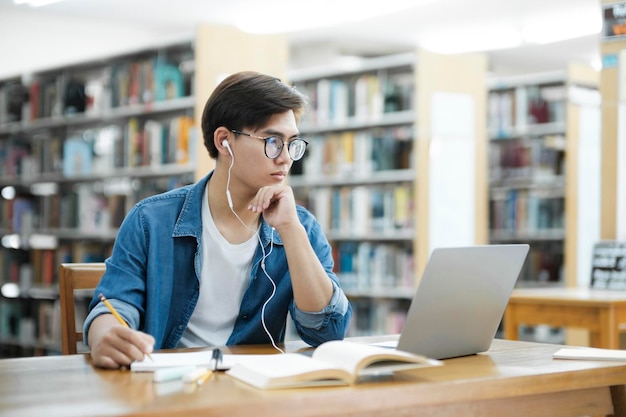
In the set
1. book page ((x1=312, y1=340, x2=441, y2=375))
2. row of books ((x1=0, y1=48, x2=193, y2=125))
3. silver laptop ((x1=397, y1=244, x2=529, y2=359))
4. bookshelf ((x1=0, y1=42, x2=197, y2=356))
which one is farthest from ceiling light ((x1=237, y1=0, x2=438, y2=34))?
book page ((x1=312, y1=340, x2=441, y2=375))

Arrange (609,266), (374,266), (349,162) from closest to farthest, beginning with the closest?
(609,266)
(374,266)
(349,162)

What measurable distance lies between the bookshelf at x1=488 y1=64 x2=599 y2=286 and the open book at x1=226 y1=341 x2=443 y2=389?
16.6ft

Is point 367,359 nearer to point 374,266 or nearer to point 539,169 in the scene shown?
point 374,266

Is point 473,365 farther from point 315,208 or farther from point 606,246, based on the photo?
point 315,208

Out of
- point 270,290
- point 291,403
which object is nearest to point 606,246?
point 270,290

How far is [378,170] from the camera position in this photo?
619cm

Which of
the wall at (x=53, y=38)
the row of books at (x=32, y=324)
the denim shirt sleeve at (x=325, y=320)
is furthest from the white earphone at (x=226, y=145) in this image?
the wall at (x=53, y=38)

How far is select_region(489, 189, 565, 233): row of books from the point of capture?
6500mm

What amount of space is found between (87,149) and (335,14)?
10.7 ft

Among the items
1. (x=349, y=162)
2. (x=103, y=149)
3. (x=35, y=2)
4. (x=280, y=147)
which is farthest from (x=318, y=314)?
(x=35, y=2)

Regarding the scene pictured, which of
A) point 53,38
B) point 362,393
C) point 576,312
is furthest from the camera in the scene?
point 53,38

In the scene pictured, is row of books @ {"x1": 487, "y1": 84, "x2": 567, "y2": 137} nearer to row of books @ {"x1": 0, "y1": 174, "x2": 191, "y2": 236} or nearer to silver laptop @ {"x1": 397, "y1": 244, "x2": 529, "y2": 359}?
row of books @ {"x1": 0, "y1": 174, "x2": 191, "y2": 236}

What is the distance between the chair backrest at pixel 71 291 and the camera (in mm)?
2113

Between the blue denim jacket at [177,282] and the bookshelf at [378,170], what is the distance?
12.8 feet
